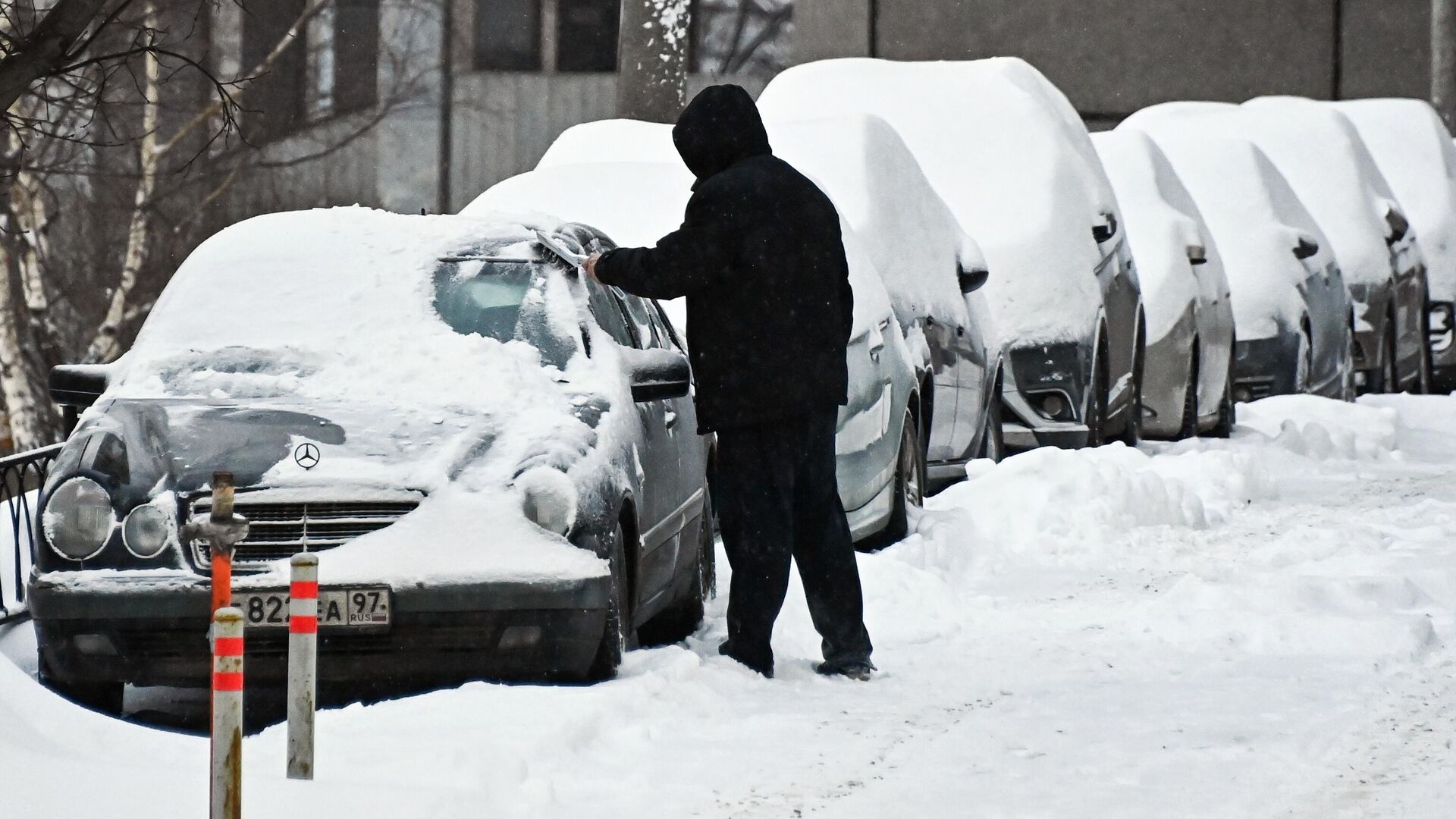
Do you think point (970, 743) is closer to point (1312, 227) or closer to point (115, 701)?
point (115, 701)

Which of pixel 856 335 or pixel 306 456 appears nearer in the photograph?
pixel 306 456

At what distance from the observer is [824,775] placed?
17.6 feet

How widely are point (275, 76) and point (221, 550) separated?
16.0m

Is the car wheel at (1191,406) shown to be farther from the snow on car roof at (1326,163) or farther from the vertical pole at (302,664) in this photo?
the vertical pole at (302,664)

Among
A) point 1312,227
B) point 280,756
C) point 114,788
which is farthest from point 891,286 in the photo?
point 1312,227

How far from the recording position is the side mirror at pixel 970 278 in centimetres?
1110

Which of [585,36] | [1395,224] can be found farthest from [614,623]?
[585,36]

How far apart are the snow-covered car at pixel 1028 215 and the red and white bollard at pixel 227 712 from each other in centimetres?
818

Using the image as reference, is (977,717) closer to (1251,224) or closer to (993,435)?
(993,435)

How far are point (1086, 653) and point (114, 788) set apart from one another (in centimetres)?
348

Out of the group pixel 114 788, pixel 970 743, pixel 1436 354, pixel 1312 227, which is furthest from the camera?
pixel 1436 354

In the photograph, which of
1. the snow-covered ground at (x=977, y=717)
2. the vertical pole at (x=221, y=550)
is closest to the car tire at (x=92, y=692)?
the snow-covered ground at (x=977, y=717)

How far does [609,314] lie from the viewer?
7.43 m

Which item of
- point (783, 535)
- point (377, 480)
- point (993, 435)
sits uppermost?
point (377, 480)
